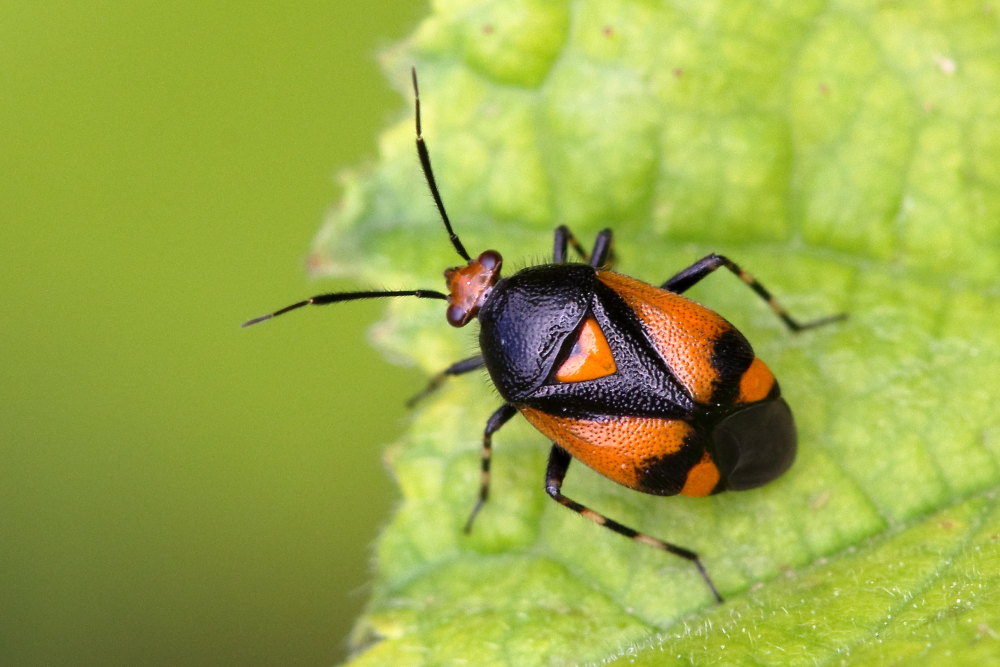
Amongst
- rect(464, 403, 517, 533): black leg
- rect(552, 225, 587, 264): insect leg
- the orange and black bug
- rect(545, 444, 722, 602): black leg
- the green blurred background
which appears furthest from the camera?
the green blurred background

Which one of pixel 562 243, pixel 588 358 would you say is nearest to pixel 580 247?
pixel 562 243

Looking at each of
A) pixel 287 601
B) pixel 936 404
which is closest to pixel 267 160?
pixel 287 601

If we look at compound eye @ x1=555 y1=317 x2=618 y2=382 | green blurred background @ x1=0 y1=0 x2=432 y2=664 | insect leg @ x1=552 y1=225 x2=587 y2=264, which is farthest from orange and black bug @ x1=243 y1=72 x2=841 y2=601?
green blurred background @ x1=0 y1=0 x2=432 y2=664

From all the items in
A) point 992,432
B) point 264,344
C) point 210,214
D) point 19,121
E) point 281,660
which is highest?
point 19,121

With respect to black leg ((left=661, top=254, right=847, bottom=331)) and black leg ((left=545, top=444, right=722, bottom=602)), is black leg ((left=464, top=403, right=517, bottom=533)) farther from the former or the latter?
black leg ((left=661, top=254, right=847, bottom=331))

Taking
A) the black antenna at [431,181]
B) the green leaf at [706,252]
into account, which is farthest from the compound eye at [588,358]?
the black antenna at [431,181]

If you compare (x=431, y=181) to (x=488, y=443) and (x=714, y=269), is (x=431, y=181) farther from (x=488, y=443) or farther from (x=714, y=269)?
(x=714, y=269)

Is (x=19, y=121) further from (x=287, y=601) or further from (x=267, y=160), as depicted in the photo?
(x=287, y=601)
